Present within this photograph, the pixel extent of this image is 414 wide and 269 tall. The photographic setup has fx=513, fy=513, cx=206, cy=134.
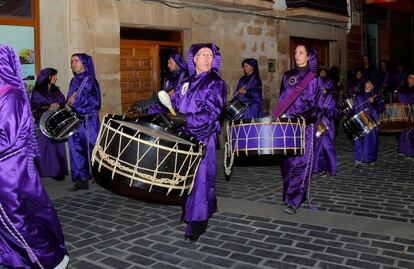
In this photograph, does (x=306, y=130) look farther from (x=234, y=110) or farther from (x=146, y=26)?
(x=146, y=26)

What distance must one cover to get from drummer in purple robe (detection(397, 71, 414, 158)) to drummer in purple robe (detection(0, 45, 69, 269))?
25.3ft

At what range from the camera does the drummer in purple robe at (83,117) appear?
24.2 ft

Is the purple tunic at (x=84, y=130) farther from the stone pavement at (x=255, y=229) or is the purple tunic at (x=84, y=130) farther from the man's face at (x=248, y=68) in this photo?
the man's face at (x=248, y=68)

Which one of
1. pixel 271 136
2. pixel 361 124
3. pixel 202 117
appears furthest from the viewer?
pixel 361 124

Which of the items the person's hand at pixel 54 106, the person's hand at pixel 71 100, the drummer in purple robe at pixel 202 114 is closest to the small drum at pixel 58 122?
the person's hand at pixel 71 100

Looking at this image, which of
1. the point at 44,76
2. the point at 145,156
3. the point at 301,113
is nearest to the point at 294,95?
the point at 301,113

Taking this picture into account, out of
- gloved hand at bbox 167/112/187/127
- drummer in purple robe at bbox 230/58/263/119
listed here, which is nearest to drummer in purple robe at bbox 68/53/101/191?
gloved hand at bbox 167/112/187/127

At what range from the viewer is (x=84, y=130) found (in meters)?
7.48

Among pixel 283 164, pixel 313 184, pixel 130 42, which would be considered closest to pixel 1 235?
pixel 283 164

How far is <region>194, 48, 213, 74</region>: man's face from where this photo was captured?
4.91 metres

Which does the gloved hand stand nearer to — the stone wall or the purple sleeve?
the purple sleeve

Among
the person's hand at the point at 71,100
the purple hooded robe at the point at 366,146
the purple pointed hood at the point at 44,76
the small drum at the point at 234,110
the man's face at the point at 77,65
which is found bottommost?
the purple hooded robe at the point at 366,146

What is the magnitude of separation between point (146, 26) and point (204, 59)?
18.4 ft

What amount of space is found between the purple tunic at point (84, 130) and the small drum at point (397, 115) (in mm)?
4927
